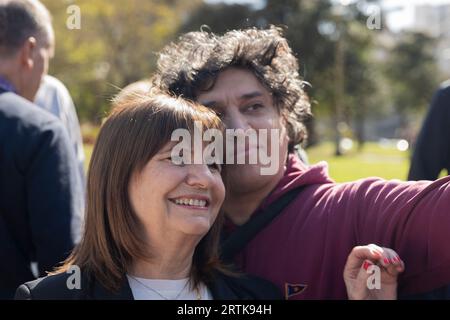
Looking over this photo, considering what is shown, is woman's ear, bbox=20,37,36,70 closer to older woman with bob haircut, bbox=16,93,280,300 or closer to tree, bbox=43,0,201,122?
older woman with bob haircut, bbox=16,93,280,300

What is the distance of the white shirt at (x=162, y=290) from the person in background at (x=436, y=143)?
1.95 metres

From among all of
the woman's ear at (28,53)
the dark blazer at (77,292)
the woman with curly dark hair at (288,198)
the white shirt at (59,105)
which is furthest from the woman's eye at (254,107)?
the white shirt at (59,105)

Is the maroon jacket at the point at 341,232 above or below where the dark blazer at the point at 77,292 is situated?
above

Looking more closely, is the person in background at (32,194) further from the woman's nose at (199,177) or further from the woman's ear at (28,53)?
the woman's nose at (199,177)

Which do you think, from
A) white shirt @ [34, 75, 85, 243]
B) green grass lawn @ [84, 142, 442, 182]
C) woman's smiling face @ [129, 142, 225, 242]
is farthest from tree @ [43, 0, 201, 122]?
woman's smiling face @ [129, 142, 225, 242]

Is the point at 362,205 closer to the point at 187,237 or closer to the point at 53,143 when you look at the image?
the point at 187,237

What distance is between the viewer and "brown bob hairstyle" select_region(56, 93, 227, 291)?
88.4 inches

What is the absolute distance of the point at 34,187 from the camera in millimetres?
2789

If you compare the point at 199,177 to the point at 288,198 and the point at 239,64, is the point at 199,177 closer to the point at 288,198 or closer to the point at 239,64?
the point at 288,198

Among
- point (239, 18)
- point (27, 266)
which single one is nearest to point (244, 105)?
point (27, 266)

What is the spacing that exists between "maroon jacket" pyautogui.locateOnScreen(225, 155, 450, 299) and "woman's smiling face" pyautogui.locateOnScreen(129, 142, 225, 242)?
0.37 meters

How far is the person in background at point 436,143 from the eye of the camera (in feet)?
12.5

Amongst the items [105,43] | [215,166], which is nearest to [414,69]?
[105,43]

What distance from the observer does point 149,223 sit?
2.27 m
